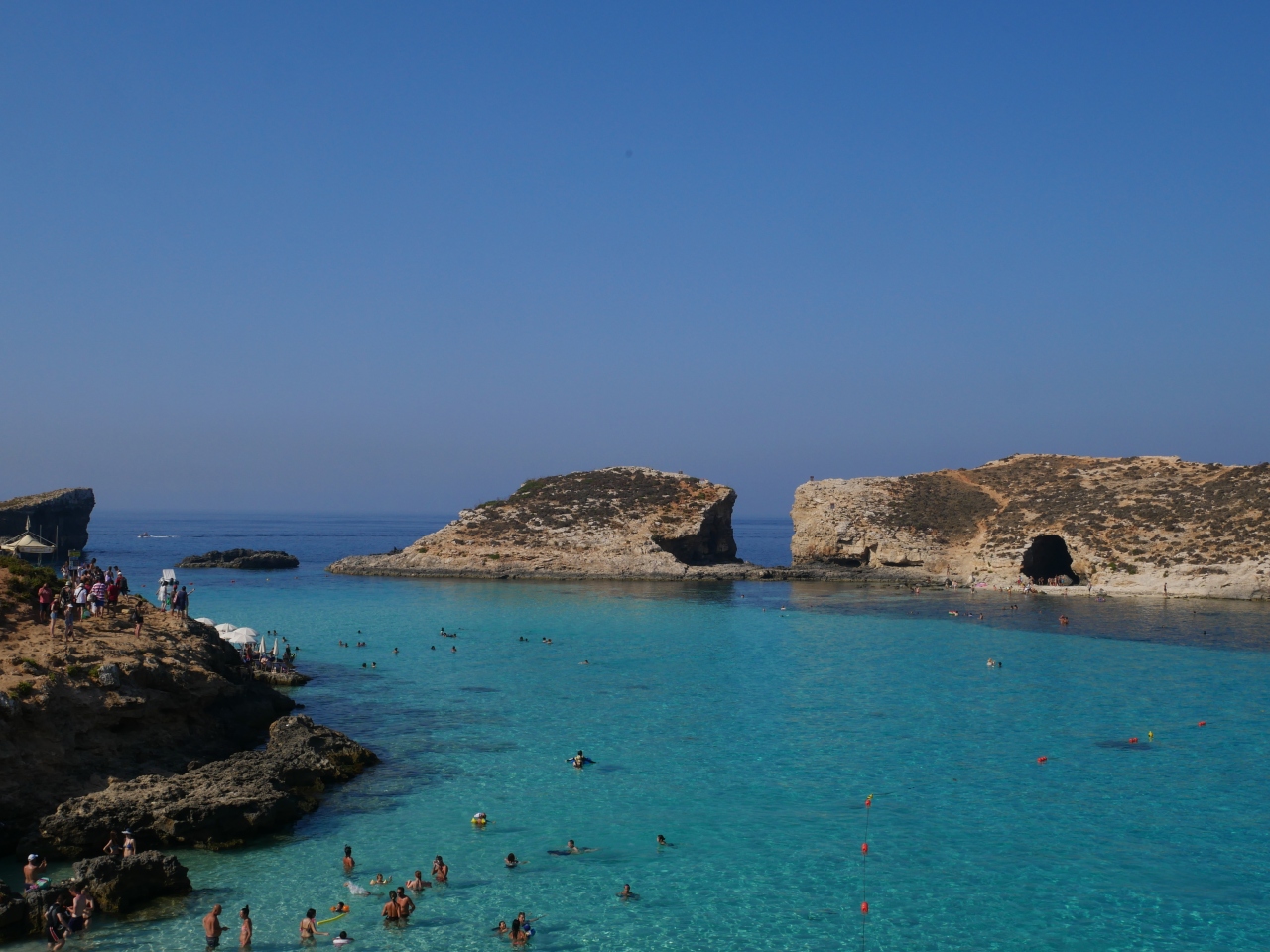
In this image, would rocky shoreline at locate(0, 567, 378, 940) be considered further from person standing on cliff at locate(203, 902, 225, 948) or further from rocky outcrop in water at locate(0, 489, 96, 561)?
rocky outcrop in water at locate(0, 489, 96, 561)

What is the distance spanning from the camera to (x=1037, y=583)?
73.2 meters

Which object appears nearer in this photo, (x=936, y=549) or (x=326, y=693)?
(x=326, y=693)

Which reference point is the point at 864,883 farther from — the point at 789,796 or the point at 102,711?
the point at 102,711

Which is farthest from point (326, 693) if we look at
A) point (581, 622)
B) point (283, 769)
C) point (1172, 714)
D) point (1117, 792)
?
point (1172, 714)

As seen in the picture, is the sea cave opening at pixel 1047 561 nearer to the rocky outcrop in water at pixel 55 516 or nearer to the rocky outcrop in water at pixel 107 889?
the rocky outcrop in water at pixel 107 889

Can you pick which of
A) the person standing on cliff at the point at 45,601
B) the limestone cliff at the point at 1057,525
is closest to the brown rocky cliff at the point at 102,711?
the person standing on cliff at the point at 45,601

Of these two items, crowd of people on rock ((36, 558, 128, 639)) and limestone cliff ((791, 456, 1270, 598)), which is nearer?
crowd of people on rock ((36, 558, 128, 639))

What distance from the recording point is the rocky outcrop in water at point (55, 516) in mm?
89312

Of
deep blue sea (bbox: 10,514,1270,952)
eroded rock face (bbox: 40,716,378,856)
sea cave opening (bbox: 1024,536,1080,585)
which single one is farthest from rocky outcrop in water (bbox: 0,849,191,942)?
sea cave opening (bbox: 1024,536,1080,585)

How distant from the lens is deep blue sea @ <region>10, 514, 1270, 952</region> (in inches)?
634

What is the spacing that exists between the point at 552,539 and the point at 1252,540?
55790 millimetres

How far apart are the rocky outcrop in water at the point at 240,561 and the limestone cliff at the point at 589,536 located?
8.91 m

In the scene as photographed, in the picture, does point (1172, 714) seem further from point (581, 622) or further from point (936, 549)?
point (936, 549)

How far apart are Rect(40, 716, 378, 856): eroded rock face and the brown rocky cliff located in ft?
3.42
